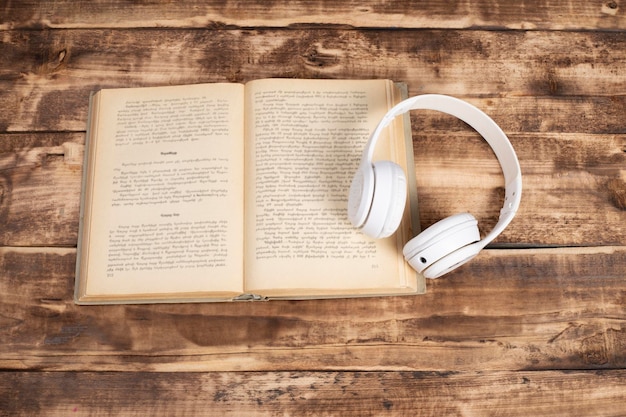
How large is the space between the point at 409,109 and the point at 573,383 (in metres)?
0.42

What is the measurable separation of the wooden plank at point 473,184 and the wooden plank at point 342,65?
0.03m

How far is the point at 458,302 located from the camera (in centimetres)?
69

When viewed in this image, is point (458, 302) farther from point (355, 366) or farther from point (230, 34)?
point (230, 34)

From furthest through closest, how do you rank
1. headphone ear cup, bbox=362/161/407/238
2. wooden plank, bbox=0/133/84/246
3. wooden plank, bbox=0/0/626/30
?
wooden plank, bbox=0/0/626/30
wooden plank, bbox=0/133/84/246
headphone ear cup, bbox=362/161/407/238

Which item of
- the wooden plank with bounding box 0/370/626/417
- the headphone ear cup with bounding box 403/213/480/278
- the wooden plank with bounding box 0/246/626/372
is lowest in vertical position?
the wooden plank with bounding box 0/370/626/417

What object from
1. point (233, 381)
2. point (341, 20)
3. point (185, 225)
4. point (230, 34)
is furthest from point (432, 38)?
point (233, 381)

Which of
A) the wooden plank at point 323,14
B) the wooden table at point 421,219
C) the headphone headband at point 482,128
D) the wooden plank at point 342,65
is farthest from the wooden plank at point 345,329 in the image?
the wooden plank at point 323,14

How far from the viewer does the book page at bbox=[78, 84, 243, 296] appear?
67cm

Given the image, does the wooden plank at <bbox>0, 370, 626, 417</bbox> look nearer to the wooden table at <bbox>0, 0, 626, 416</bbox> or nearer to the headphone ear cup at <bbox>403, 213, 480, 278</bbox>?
the wooden table at <bbox>0, 0, 626, 416</bbox>

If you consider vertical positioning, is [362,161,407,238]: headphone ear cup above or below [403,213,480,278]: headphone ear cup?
above

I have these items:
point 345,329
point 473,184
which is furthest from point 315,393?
point 473,184

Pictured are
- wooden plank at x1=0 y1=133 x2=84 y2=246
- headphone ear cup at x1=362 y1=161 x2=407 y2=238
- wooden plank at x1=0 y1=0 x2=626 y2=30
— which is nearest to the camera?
headphone ear cup at x1=362 y1=161 x2=407 y2=238

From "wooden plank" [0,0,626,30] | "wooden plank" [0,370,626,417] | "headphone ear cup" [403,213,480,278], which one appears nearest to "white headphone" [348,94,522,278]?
"headphone ear cup" [403,213,480,278]

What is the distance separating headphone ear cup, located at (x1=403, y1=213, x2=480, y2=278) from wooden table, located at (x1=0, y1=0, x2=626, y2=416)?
0.31 ft
